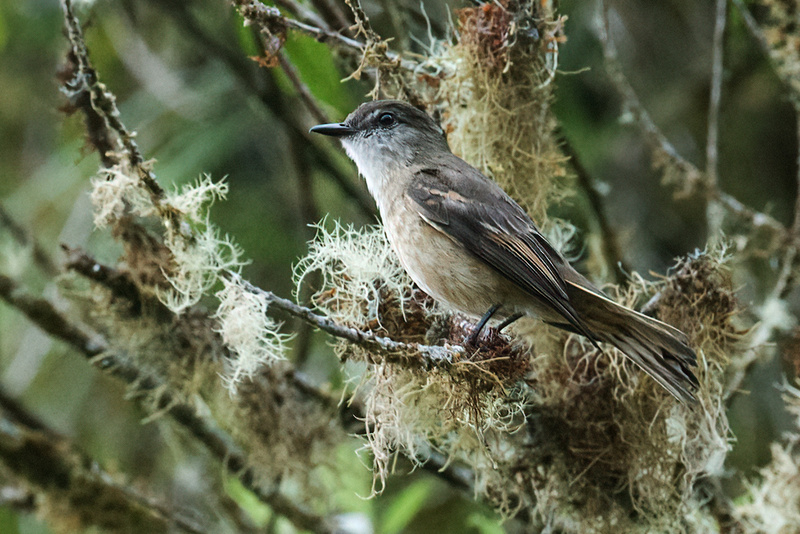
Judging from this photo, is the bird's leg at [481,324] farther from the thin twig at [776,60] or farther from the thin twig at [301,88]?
the thin twig at [776,60]

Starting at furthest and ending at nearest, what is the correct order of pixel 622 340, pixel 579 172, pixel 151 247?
pixel 579 172, pixel 151 247, pixel 622 340

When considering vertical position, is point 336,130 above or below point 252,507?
above

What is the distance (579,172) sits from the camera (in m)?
3.73

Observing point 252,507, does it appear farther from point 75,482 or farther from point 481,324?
point 481,324

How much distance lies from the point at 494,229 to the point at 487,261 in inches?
4.8

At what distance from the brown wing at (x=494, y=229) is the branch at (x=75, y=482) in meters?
2.04

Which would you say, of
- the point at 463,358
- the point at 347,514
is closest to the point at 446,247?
the point at 463,358

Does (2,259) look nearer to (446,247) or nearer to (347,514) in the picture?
(347,514)

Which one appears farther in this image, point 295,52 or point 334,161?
point 334,161

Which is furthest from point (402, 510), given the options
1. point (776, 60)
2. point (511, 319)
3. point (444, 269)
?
point (776, 60)

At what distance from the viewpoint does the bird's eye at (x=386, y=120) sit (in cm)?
295

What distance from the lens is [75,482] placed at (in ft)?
12.0

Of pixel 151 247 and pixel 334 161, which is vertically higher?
pixel 334 161

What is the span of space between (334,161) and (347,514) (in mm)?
2021
